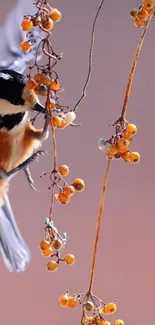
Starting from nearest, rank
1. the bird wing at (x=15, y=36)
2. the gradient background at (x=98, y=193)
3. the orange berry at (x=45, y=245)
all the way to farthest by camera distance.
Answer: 1. the orange berry at (x=45, y=245)
2. the bird wing at (x=15, y=36)
3. the gradient background at (x=98, y=193)

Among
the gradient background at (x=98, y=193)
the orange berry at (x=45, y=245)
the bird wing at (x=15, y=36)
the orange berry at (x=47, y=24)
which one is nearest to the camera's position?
the orange berry at (x=47, y=24)

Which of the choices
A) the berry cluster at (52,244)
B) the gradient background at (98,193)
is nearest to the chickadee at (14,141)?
the berry cluster at (52,244)

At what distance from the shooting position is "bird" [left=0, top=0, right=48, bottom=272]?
2.35 feet

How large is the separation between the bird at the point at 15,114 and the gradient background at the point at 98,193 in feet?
1.97

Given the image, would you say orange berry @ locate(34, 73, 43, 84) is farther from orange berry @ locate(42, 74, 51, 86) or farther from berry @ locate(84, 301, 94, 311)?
berry @ locate(84, 301, 94, 311)

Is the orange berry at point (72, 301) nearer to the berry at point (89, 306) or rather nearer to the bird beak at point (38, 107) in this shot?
the berry at point (89, 306)

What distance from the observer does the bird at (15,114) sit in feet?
2.35

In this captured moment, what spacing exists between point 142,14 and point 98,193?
3.33 feet

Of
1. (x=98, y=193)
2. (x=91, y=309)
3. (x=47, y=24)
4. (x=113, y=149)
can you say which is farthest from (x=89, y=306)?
(x=98, y=193)

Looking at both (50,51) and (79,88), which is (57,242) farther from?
(79,88)

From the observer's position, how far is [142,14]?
54cm

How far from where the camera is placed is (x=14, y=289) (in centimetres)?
153

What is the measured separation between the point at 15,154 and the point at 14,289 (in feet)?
2.51

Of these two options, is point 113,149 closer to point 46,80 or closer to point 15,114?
point 46,80
